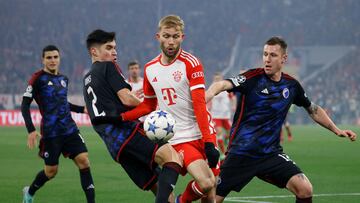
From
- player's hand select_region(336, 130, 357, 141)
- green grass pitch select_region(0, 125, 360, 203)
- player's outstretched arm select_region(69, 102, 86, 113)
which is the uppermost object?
player's outstretched arm select_region(69, 102, 86, 113)

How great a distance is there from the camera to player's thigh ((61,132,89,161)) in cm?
1019

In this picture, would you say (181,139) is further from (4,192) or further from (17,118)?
(17,118)

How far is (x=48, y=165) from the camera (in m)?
10.3

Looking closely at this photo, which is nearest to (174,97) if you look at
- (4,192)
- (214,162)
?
(214,162)

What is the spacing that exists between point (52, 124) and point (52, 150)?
0.38 metres

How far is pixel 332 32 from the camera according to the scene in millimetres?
54781

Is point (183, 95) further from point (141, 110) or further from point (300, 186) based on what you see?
point (300, 186)

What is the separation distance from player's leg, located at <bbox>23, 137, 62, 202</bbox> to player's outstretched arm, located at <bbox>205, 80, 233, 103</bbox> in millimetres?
3640

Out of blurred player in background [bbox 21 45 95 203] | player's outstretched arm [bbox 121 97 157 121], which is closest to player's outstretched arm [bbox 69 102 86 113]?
blurred player in background [bbox 21 45 95 203]

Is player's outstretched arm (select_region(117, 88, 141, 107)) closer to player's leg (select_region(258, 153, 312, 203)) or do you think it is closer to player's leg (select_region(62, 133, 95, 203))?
player's leg (select_region(258, 153, 312, 203))

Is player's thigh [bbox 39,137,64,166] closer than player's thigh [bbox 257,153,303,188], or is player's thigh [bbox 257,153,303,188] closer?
player's thigh [bbox 257,153,303,188]

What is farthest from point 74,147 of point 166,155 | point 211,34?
point 211,34

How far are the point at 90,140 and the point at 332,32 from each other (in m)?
32.2

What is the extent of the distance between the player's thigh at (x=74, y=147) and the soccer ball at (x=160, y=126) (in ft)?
10.5
